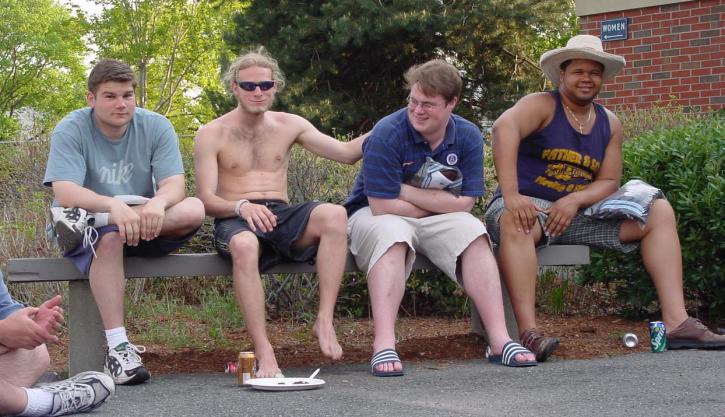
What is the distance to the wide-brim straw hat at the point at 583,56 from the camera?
5.65m

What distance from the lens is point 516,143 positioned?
18.0 ft

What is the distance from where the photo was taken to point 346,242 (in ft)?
16.6

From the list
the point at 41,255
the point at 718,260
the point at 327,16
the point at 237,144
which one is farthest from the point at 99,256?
the point at 327,16

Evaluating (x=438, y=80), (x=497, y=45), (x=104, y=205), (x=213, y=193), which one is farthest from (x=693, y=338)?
(x=497, y=45)

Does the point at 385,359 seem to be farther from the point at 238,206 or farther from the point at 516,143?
the point at 516,143

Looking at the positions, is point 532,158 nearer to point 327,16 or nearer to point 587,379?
point 587,379

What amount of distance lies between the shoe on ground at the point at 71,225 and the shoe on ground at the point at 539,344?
217cm

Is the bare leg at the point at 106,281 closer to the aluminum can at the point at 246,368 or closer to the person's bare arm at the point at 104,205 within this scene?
the person's bare arm at the point at 104,205

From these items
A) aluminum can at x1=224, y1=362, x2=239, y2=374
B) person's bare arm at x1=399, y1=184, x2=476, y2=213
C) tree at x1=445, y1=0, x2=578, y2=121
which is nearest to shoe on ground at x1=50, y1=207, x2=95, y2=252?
aluminum can at x1=224, y1=362, x2=239, y2=374

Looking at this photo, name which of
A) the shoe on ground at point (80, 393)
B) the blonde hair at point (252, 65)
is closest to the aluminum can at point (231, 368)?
the shoe on ground at point (80, 393)

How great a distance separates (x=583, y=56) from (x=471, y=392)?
7.16 feet

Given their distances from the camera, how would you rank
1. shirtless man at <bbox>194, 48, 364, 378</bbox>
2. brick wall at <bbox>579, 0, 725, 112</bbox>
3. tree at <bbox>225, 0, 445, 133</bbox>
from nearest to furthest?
shirtless man at <bbox>194, 48, 364, 378</bbox> → brick wall at <bbox>579, 0, 725, 112</bbox> → tree at <bbox>225, 0, 445, 133</bbox>

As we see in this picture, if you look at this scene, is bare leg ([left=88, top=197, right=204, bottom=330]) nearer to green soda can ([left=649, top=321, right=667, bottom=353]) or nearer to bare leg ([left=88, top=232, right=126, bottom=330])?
bare leg ([left=88, top=232, right=126, bottom=330])

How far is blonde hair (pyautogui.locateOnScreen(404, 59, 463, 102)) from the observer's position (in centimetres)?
509
